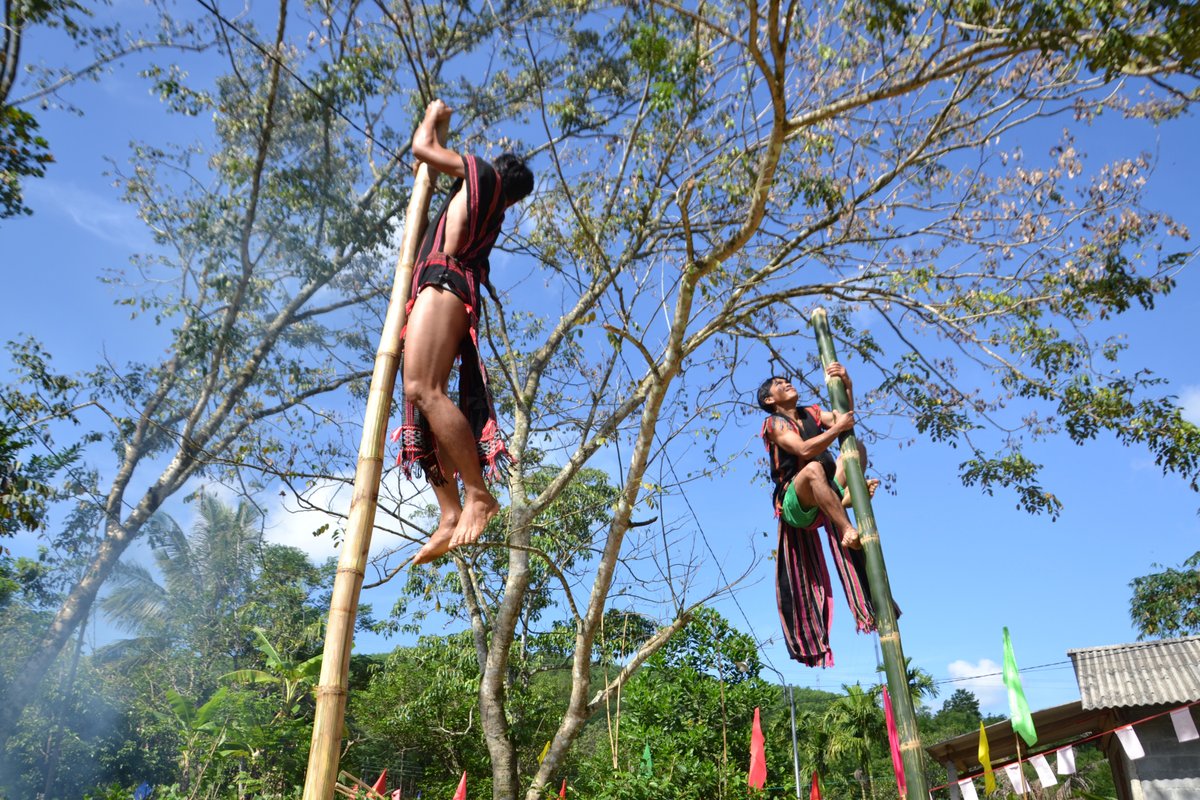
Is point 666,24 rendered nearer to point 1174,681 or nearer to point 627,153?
point 627,153

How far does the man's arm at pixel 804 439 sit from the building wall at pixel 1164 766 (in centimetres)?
572

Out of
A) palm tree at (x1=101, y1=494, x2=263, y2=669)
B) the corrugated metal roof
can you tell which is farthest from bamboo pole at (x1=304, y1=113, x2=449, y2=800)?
palm tree at (x1=101, y1=494, x2=263, y2=669)

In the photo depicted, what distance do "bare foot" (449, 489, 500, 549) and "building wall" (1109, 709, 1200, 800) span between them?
7.20 meters

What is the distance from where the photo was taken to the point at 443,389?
6.04ft

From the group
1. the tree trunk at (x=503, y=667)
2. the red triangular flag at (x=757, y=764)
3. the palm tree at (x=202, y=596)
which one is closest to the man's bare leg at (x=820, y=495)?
the tree trunk at (x=503, y=667)

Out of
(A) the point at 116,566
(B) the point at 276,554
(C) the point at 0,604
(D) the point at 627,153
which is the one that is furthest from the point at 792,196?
(B) the point at 276,554

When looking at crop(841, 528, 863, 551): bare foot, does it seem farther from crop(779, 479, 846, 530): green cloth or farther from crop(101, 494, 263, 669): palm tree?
crop(101, 494, 263, 669): palm tree

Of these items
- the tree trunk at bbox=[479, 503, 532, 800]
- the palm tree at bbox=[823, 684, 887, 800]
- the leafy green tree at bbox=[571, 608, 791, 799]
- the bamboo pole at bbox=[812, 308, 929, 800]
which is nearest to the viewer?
the bamboo pole at bbox=[812, 308, 929, 800]

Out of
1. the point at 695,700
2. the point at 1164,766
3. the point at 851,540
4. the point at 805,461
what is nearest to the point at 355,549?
the point at 851,540

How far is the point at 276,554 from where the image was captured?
16.5 metres

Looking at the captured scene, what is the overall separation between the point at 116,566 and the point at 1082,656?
8.93m

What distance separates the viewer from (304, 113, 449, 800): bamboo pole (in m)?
1.48

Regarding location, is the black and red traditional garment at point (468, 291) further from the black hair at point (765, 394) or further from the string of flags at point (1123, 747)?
the string of flags at point (1123, 747)

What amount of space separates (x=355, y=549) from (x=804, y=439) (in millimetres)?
2009
